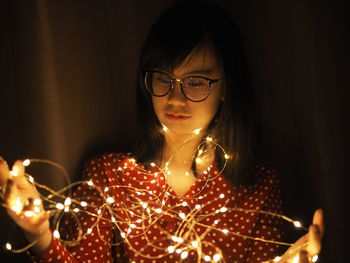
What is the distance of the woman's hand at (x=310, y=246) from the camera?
1.04m

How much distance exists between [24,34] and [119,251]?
0.84 m

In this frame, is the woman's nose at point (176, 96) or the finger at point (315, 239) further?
the woman's nose at point (176, 96)

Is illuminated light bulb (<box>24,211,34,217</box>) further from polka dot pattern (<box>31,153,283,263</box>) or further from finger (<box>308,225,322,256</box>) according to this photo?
finger (<box>308,225,322,256</box>)

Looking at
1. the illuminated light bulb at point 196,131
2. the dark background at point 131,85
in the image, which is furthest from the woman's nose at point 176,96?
the dark background at point 131,85

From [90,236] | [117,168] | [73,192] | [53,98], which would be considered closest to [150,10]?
[53,98]

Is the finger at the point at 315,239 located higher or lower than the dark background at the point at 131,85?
lower

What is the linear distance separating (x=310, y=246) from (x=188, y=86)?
60cm

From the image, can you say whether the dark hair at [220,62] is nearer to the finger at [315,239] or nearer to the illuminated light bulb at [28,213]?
the finger at [315,239]

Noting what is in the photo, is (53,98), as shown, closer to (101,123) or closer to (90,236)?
(101,123)

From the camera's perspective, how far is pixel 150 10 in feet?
5.48

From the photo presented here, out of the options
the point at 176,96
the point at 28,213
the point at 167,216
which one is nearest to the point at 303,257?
the point at 167,216

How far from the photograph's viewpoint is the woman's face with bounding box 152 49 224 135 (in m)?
1.29

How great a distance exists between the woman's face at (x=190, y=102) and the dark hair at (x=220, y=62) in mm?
26

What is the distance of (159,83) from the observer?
4.37 ft
